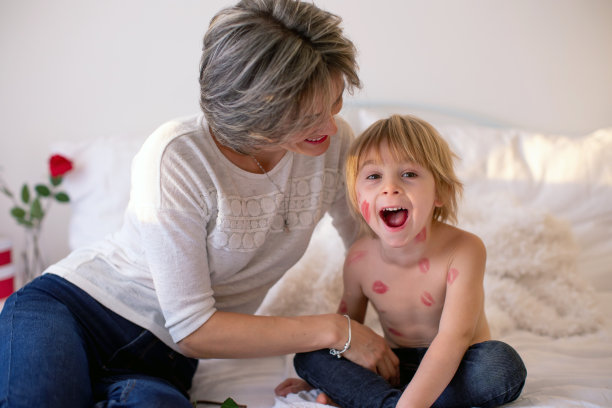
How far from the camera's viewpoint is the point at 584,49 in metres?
2.32

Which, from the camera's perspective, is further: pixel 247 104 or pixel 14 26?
pixel 14 26

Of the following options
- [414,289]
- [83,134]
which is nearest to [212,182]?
[414,289]

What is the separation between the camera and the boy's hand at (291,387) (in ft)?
4.50

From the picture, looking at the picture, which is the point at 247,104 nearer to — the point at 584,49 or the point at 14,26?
the point at 14,26

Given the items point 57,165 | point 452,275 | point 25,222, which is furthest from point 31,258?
point 452,275

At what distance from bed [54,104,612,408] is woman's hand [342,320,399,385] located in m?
0.15

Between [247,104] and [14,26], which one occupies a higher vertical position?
[14,26]

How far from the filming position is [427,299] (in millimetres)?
1339

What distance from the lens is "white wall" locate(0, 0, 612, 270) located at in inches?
89.1

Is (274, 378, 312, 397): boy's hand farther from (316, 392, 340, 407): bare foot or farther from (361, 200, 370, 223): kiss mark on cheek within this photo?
(361, 200, 370, 223): kiss mark on cheek

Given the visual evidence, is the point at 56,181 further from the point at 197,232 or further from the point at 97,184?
the point at 197,232

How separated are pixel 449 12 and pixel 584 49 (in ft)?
1.89

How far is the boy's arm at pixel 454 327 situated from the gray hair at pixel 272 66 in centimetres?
47

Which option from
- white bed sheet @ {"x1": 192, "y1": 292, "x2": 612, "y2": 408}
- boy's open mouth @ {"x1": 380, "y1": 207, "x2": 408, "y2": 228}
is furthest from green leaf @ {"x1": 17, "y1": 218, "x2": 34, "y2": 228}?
boy's open mouth @ {"x1": 380, "y1": 207, "x2": 408, "y2": 228}
